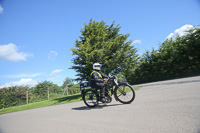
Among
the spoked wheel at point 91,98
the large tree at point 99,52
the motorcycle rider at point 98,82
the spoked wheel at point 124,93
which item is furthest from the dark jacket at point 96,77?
the large tree at point 99,52

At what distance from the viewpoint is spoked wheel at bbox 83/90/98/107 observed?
17.6ft

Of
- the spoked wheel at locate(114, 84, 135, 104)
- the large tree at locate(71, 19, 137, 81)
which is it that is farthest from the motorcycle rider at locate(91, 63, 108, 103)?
the large tree at locate(71, 19, 137, 81)

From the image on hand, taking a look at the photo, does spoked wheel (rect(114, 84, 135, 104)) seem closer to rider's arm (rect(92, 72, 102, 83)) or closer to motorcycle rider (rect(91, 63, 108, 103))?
motorcycle rider (rect(91, 63, 108, 103))

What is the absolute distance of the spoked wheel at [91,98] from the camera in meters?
5.37

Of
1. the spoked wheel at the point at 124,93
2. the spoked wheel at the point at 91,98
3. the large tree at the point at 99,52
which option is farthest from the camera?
the large tree at the point at 99,52

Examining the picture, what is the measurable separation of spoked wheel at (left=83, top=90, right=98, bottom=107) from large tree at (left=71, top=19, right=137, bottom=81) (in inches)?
255

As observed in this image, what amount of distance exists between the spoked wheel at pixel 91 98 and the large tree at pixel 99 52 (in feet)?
21.2

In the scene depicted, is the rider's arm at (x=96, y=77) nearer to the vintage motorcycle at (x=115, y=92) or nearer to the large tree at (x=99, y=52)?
the vintage motorcycle at (x=115, y=92)

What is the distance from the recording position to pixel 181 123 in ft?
7.50

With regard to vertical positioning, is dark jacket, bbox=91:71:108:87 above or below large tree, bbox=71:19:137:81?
below

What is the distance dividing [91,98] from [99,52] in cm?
732

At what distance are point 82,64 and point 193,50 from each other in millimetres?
20354

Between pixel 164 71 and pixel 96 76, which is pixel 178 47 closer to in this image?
pixel 164 71

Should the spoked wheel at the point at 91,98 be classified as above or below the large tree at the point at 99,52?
below
